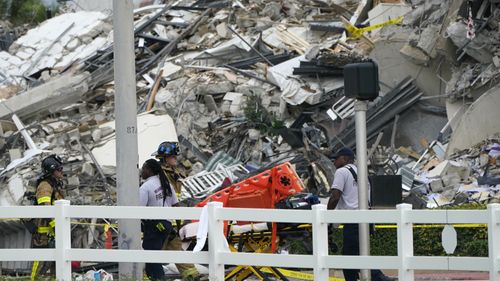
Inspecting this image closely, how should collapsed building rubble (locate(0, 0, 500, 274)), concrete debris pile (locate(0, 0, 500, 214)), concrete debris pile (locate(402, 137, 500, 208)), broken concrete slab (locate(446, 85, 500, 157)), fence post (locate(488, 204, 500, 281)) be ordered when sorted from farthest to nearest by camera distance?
concrete debris pile (locate(0, 0, 500, 214)) → collapsed building rubble (locate(0, 0, 500, 274)) → broken concrete slab (locate(446, 85, 500, 157)) → concrete debris pile (locate(402, 137, 500, 208)) → fence post (locate(488, 204, 500, 281))

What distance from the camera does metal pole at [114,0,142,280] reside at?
1312cm

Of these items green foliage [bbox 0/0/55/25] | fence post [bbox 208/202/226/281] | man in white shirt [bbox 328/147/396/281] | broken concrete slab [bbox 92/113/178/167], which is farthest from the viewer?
green foliage [bbox 0/0/55/25]

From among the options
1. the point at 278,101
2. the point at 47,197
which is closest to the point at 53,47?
the point at 278,101

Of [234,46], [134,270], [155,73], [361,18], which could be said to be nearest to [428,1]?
[361,18]

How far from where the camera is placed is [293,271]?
49.9 ft

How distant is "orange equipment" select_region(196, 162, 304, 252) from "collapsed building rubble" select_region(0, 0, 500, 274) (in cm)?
705

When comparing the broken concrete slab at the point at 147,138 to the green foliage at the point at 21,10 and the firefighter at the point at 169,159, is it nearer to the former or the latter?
the firefighter at the point at 169,159

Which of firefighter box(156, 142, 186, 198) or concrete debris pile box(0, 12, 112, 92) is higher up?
concrete debris pile box(0, 12, 112, 92)

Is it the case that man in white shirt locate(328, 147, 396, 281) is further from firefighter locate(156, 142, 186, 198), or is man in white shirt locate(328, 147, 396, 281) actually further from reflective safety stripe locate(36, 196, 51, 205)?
reflective safety stripe locate(36, 196, 51, 205)

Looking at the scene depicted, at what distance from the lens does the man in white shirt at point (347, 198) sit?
13.2 m

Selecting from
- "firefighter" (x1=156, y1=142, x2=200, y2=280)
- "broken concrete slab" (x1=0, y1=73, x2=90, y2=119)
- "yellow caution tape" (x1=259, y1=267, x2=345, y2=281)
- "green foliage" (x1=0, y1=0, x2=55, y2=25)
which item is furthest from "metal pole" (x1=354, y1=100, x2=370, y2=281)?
"green foliage" (x1=0, y1=0, x2=55, y2=25)

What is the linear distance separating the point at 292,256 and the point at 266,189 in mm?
2007

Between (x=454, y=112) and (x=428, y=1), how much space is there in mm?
4133

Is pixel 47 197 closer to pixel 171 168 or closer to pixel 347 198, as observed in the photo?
pixel 171 168
